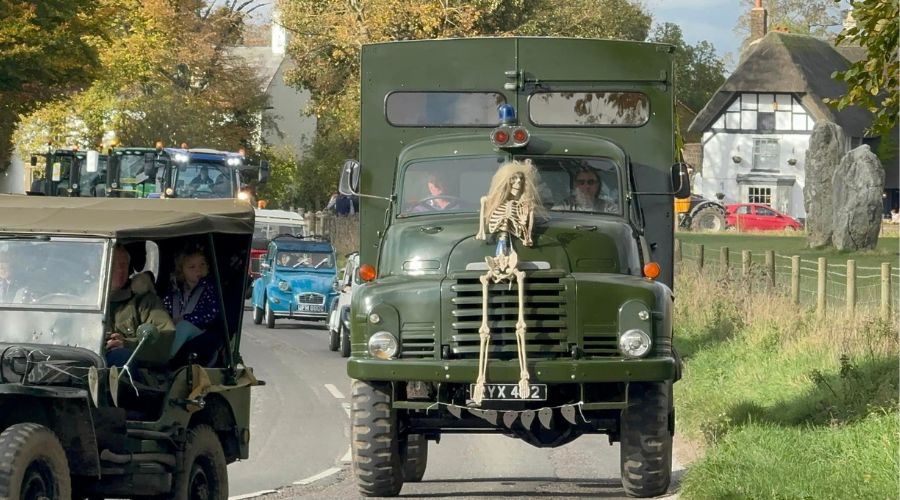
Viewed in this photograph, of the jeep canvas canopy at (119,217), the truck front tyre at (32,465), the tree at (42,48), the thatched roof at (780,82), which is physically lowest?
the truck front tyre at (32,465)

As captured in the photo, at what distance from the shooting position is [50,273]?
977 cm

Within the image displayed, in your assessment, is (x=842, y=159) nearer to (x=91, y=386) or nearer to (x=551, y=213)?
(x=551, y=213)

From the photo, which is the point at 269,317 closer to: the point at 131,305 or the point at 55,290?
the point at 131,305

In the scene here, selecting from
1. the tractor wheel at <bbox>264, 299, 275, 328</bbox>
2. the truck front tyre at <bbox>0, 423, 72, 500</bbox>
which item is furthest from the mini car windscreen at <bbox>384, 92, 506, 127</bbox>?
the tractor wheel at <bbox>264, 299, 275, 328</bbox>

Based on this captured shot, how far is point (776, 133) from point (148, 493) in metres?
84.4

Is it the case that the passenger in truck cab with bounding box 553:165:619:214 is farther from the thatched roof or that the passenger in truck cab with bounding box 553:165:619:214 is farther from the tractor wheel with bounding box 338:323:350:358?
the thatched roof

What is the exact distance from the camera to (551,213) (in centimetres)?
1298

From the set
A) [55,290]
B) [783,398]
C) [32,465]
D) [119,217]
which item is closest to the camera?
[32,465]

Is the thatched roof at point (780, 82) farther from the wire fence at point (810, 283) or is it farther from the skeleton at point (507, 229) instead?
the skeleton at point (507, 229)

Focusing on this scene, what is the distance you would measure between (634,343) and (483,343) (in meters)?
1.03

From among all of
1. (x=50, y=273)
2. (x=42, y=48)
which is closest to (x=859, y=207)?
(x=42, y=48)

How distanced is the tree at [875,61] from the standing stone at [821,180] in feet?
134

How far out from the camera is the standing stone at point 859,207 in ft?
173

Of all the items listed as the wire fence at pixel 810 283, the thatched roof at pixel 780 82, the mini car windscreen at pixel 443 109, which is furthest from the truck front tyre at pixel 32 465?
the thatched roof at pixel 780 82
